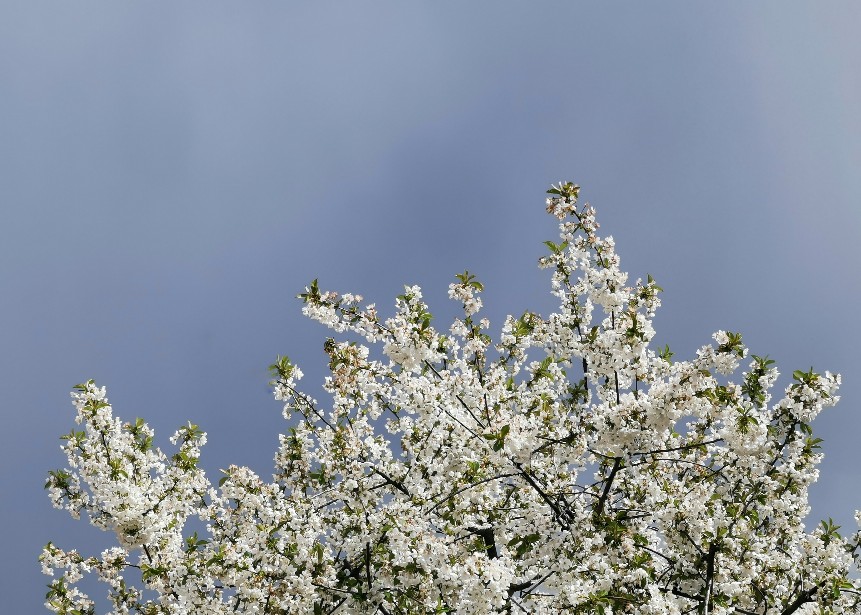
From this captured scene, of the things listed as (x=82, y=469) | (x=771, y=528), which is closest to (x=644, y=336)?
(x=771, y=528)

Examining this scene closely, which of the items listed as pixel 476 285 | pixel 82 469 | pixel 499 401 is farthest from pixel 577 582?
pixel 82 469

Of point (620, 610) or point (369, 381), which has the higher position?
point (369, 381)

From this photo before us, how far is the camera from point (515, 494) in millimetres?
9453

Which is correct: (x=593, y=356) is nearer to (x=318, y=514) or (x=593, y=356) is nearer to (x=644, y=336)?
(x=644, y=336)

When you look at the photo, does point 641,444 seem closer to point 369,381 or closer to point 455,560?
point 455,560

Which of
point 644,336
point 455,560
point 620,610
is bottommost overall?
point 620,610

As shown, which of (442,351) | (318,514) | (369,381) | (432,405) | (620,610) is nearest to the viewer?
(620,610)

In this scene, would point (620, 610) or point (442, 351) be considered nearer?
point (620, 610)

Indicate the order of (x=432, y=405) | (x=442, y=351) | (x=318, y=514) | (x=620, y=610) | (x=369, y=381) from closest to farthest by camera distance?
1. (x=620, y=610)
2. (x=432, y=405)
3. (x=318, y=514)
4. (x=442, y=351)
5. (x=369, y=381)

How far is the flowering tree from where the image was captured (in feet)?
24.0

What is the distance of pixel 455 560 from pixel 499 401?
1.89 metres

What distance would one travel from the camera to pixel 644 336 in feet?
26.1

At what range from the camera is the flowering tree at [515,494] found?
7309mm

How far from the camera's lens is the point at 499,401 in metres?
8.20
